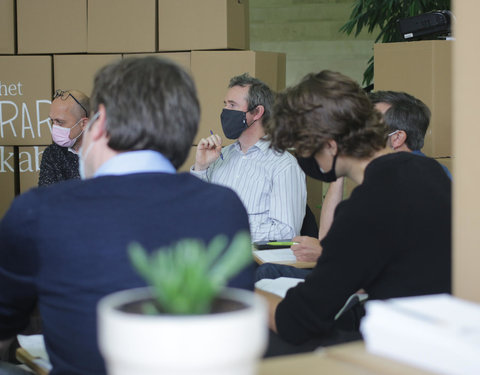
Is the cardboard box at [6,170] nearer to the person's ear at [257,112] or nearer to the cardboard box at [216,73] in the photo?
the cardboard box at [216,73]

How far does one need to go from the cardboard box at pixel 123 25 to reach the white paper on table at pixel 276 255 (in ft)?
5.84

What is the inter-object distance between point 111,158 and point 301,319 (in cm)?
55

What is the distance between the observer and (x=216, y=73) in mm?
3682

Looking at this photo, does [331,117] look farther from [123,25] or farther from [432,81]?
[123,25]

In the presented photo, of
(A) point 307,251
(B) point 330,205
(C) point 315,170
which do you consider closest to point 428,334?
(C) point 315,170

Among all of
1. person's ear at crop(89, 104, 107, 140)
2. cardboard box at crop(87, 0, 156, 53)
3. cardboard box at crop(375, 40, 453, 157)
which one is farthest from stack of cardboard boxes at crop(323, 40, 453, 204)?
person's ear at crop(89, 104, 107, 140)

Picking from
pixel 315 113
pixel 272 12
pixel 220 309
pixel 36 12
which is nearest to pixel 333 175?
pixel 315 113

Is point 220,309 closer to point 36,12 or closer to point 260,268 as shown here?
point 260,268

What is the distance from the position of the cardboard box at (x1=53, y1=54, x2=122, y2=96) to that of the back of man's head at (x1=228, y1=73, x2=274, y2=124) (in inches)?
31.4

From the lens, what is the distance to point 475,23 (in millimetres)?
993

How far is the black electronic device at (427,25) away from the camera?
3479 mm

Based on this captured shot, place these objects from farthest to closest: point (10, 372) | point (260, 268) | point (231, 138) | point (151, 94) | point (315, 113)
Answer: point (231, 138), point (260, 268), point (315, 113), point (10, 372), point (151, 94)

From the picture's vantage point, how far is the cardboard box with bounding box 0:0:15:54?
12.6 feet

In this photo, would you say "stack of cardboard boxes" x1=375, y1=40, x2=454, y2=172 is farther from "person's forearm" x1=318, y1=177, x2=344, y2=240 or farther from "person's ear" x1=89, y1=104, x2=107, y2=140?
"person's ear" x1=89, y1=104, x2=107, y2=140
